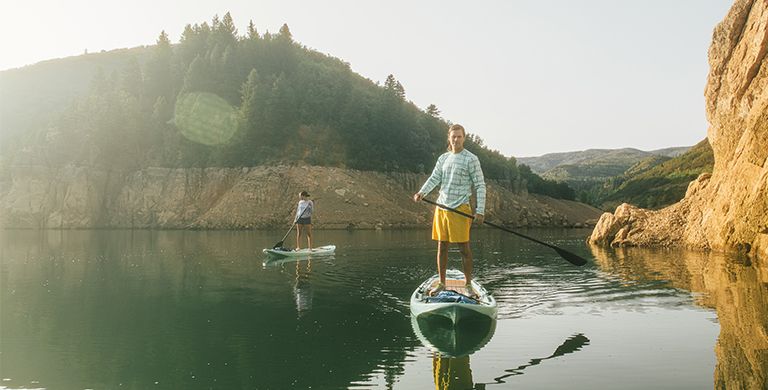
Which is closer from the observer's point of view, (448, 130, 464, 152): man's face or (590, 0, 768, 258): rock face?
(448, 130, 464, 152): man's face

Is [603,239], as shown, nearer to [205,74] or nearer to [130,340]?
[130,340]

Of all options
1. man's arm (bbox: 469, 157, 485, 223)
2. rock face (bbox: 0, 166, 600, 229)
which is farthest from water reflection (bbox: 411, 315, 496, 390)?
rock face (bbox: 0, 166, 600, 229)

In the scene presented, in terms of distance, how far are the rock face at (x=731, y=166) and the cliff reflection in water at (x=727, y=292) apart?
71.8 inches

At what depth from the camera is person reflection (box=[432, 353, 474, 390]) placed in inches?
289

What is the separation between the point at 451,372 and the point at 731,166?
89.5ft

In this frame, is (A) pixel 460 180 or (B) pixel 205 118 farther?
(B) pixel 205 118

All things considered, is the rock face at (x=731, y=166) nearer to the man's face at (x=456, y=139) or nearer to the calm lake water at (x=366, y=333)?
the calm lake water at (x=366, y=333)

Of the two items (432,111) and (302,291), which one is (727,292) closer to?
(302,291)

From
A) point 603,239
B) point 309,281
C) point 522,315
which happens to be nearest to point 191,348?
point 522,315

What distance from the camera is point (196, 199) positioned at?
84.8 meters

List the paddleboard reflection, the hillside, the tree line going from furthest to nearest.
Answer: the hillside → the tree line → the paddleboard reflection

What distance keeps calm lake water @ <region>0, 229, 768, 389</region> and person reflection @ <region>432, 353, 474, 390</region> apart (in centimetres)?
3

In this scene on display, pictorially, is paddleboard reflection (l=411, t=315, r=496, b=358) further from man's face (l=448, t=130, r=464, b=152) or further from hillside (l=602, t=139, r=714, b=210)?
hillside (l=602, t=139, r=714, b=210)

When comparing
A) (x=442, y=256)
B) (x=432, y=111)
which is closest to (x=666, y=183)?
(x=432, y=111)
